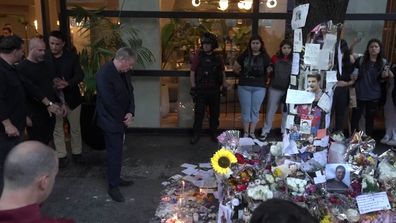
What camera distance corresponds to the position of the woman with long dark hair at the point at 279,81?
620 cm

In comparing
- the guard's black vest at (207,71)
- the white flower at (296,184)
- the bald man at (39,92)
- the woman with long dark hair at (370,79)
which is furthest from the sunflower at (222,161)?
the woman with long dark hair at (370,79)

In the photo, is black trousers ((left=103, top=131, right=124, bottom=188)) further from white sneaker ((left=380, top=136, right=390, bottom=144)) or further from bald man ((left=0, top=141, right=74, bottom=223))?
white sneaker ((left=380, top=136, right=390, bottom=144))

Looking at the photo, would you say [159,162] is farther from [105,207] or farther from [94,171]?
[105,207]

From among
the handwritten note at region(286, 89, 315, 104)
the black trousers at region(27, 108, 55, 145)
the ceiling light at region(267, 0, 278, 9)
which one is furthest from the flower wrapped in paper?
the ceiling light at region(267, 0, 278, 9)

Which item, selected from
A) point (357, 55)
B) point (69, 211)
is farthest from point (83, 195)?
point (357, 55)

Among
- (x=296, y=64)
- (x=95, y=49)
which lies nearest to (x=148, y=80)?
(x=95, y=49)

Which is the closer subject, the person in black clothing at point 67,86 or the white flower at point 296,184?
the white flower at point 296,184

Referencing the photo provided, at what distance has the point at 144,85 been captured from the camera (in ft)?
22.8

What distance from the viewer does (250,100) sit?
20.8 feet

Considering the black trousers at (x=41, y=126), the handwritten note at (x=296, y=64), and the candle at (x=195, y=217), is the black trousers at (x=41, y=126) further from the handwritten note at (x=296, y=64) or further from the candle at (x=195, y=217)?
the handwritten note at (x=296, y=64)

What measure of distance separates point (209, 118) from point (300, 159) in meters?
3.14

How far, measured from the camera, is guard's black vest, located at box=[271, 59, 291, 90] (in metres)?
6.20

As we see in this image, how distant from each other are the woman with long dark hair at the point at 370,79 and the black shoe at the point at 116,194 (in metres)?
3.82

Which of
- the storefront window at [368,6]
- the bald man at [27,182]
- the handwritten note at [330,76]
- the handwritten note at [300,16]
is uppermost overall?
the storefront window at [368,6]
